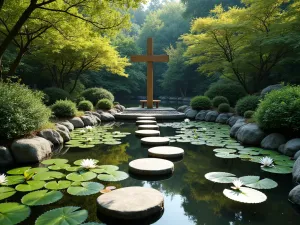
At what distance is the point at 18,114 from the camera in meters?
5.07

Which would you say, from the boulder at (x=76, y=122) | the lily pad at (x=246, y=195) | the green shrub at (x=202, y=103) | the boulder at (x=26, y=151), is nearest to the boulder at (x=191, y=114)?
the green shrub at (x=202, y=103)

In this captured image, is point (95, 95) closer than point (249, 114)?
No

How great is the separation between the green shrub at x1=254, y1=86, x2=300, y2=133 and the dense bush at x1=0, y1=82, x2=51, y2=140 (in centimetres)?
573

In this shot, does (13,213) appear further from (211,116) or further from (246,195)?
(211,116)

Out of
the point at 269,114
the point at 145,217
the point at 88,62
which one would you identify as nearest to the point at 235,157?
the point at 269,114

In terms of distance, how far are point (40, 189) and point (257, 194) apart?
3.07 meters

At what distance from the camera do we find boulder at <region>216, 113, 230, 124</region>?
11090mm

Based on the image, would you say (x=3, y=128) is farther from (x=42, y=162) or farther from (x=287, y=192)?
(x=287, y=192)

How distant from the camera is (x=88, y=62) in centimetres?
1538

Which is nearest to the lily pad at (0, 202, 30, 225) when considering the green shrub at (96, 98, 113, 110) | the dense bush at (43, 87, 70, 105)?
the dense bush at (43, 87, 70, 105)

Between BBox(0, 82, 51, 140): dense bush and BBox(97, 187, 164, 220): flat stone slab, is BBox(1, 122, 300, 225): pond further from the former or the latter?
BBox(0, 82, 51, 140): dense bush

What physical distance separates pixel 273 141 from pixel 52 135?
5.67 metres

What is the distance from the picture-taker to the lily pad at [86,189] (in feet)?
10.7

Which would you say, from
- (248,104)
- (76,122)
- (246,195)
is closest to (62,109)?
(76,122)
